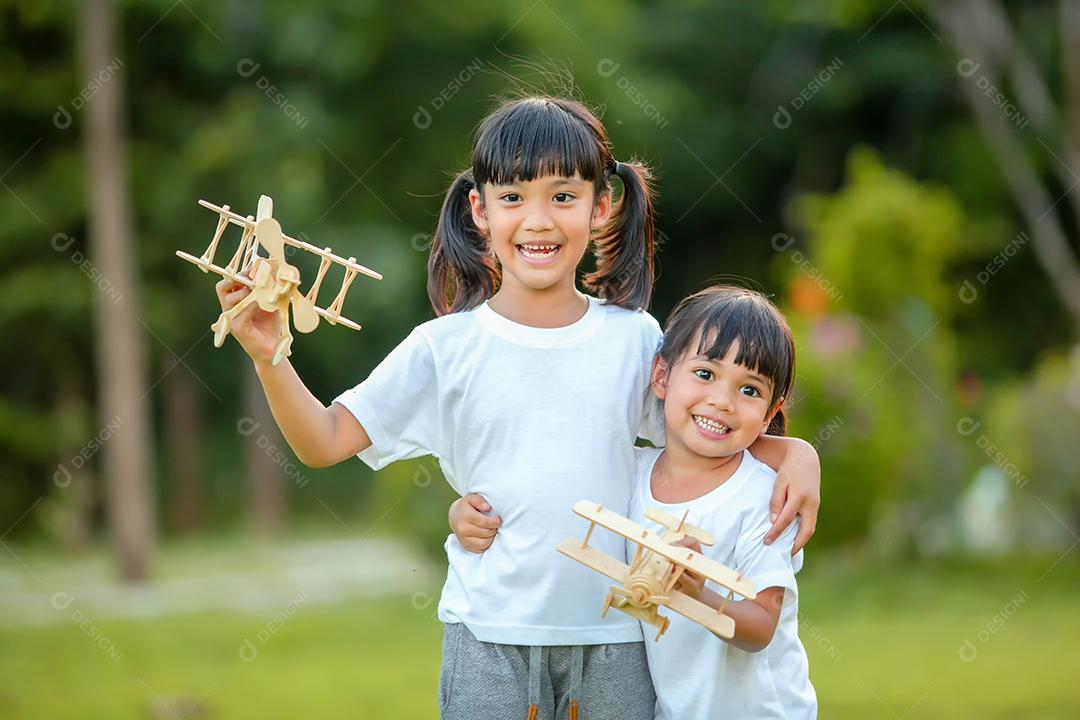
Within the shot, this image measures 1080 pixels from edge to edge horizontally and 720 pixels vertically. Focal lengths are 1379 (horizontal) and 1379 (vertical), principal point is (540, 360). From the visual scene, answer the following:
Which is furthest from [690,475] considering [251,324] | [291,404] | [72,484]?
[72,484]

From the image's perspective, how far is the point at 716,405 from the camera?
247 centimetres

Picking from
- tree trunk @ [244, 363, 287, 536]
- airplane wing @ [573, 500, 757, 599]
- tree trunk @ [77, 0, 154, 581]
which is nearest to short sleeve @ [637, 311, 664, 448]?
airplane wing @ [573, 500, 757, 599]

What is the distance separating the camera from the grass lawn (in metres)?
5.96

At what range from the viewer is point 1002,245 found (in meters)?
16.5

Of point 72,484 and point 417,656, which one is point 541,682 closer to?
point 417,656

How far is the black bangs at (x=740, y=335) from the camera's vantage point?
249 centimetres

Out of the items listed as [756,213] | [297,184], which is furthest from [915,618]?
[756,213]

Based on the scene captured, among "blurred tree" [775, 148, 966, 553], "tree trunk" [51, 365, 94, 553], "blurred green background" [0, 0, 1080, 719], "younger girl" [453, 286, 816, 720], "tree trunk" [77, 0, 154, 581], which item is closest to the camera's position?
"younger girl" [453, 286, 816, 720]

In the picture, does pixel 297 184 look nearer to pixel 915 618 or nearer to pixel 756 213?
pixel 915 618

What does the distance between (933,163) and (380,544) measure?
28.6 ft

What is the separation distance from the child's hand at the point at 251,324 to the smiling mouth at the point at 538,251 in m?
0.47

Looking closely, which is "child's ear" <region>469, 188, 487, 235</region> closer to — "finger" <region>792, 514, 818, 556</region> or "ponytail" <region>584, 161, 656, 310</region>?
"ponytail" <region>584, 161, 656, 310</region>

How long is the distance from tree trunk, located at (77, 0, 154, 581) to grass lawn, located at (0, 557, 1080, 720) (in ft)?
5.15

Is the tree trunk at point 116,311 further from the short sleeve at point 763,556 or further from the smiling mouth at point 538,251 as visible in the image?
the short sleeve at point 763,556
